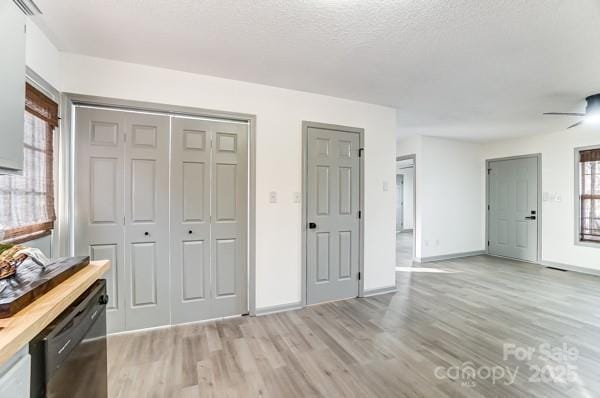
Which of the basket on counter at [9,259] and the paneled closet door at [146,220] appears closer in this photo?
the basket on counter at [9,259]

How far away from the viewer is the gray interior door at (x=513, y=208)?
5.45 meters

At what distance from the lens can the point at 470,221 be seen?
240 inches

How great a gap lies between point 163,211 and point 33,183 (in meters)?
0.95

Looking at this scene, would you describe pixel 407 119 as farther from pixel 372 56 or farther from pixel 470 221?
pixel 470 221

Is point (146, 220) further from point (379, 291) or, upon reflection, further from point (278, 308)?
point (379, 291)

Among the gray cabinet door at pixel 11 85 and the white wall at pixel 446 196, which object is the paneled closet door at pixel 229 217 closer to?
the gray cabinet door at pixel 11 85

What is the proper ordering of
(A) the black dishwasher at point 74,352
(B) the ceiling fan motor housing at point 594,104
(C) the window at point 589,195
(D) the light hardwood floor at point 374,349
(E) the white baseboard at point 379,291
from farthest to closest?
(C) the window at point 589,195
(E) the white baseboard at point 379,291
(B) the ceiling fan motor housing at point 594,104
(D) the light hardwood floor at point 374,349
(A) the black dishwasher at point 74,352

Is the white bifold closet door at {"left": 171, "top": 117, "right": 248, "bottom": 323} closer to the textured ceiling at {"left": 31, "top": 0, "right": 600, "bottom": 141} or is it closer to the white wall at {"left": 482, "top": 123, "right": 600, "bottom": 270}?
the textured ceiling at {"left": 31, "top": 0, "right": 600, "bottom": 141}

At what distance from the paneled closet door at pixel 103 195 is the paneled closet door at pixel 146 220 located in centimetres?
6

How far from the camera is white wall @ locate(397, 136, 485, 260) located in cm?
548

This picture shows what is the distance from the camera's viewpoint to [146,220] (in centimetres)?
267

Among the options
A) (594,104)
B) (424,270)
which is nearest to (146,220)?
(424,270)

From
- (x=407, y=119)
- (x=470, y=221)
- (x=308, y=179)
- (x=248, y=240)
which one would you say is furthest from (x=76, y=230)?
(x=470, y=221)

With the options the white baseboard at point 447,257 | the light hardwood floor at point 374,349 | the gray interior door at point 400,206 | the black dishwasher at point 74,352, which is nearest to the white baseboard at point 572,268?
the white baseboard at point 447,257
